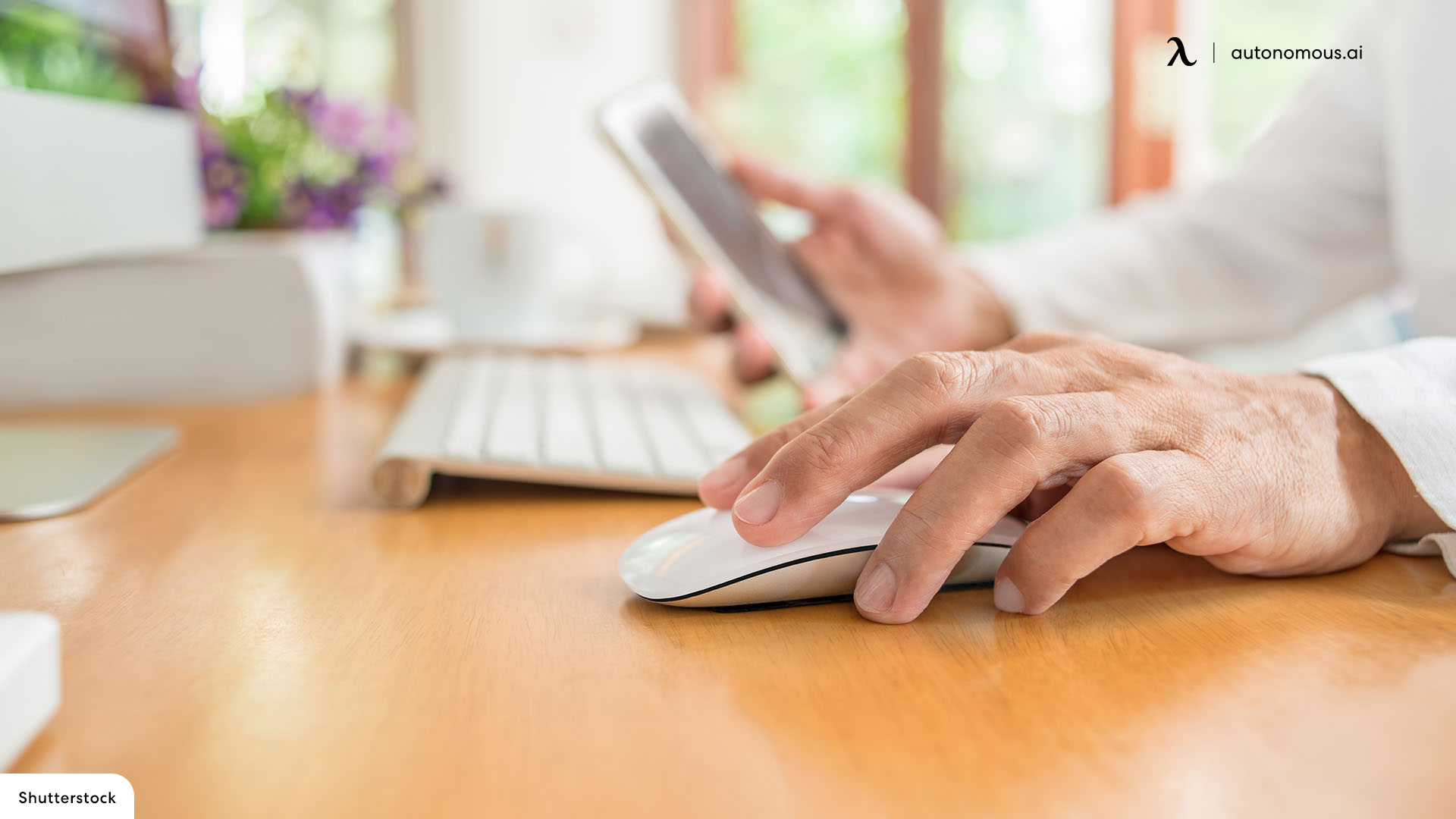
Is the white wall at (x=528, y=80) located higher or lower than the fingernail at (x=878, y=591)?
higher

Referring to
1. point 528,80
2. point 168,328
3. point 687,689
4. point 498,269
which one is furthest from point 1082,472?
point 528,80

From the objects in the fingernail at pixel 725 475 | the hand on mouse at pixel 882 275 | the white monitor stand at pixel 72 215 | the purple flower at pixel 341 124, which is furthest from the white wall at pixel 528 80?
the fingernail at pixel 725 475

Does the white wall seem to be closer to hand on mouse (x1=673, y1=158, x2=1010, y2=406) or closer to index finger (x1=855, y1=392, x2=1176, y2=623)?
hand on mouse (x1=673, y1=158, x2=1010, y2=406)

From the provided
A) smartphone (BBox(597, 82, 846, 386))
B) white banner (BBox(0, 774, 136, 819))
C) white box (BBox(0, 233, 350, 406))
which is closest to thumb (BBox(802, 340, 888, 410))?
smartphone (BBox(597, 82, 846, 386))

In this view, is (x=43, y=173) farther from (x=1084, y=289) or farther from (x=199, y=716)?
(x=1084, y=289)

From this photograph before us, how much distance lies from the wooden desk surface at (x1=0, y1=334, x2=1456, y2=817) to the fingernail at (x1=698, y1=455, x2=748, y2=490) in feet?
0.18

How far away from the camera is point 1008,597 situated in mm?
360

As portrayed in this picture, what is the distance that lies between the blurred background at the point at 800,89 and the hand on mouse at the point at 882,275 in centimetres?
32

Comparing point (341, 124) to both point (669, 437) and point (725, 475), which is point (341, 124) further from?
point (725, 475)

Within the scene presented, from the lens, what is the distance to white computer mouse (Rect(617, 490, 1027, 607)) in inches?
13.9

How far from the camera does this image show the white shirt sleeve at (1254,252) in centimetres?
84

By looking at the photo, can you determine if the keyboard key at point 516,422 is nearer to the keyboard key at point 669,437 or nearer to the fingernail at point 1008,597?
the keyboard key at point 669,437

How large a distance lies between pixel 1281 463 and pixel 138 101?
2.92 feet

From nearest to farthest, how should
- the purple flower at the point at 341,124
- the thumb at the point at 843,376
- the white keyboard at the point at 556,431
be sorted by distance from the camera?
the white keyboard at the point at 556,431, the thumb at the point at 843,376, the purple flower at the point at 341,124
